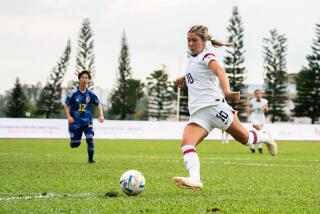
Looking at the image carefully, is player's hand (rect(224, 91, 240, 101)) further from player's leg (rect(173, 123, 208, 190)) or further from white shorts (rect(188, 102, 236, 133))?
player's leg (rect(173, 123, 208, 190))

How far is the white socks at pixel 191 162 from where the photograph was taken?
7109 millimetres

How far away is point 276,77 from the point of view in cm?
7306

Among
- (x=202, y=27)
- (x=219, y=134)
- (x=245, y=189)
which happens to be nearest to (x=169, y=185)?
(x=245, y=189)

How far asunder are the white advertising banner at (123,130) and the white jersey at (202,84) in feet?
92.4

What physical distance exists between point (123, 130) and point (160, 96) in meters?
44.8

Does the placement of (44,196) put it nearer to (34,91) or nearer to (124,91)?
(34,91)

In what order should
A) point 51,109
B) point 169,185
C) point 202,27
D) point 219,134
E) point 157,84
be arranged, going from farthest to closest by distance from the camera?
point 157,84 → point 51,109 → point 219,134 → point 169,185 → point 202,27

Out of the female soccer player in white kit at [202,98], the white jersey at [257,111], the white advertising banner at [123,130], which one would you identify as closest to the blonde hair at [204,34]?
the female soccer player in white kit at [202,98]

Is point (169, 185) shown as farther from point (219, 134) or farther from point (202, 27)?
point (219, 134)

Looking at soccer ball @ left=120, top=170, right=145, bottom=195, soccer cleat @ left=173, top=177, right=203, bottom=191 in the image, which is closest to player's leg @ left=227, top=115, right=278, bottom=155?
soccer cleat @ left=173, top=177, right=203, bottom=191

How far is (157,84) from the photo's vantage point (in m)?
90.6

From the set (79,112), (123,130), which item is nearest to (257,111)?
(79,112)

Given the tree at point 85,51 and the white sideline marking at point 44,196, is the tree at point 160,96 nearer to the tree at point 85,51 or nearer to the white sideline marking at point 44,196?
the tree at point 85,51

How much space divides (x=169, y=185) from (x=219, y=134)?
32327 mm
